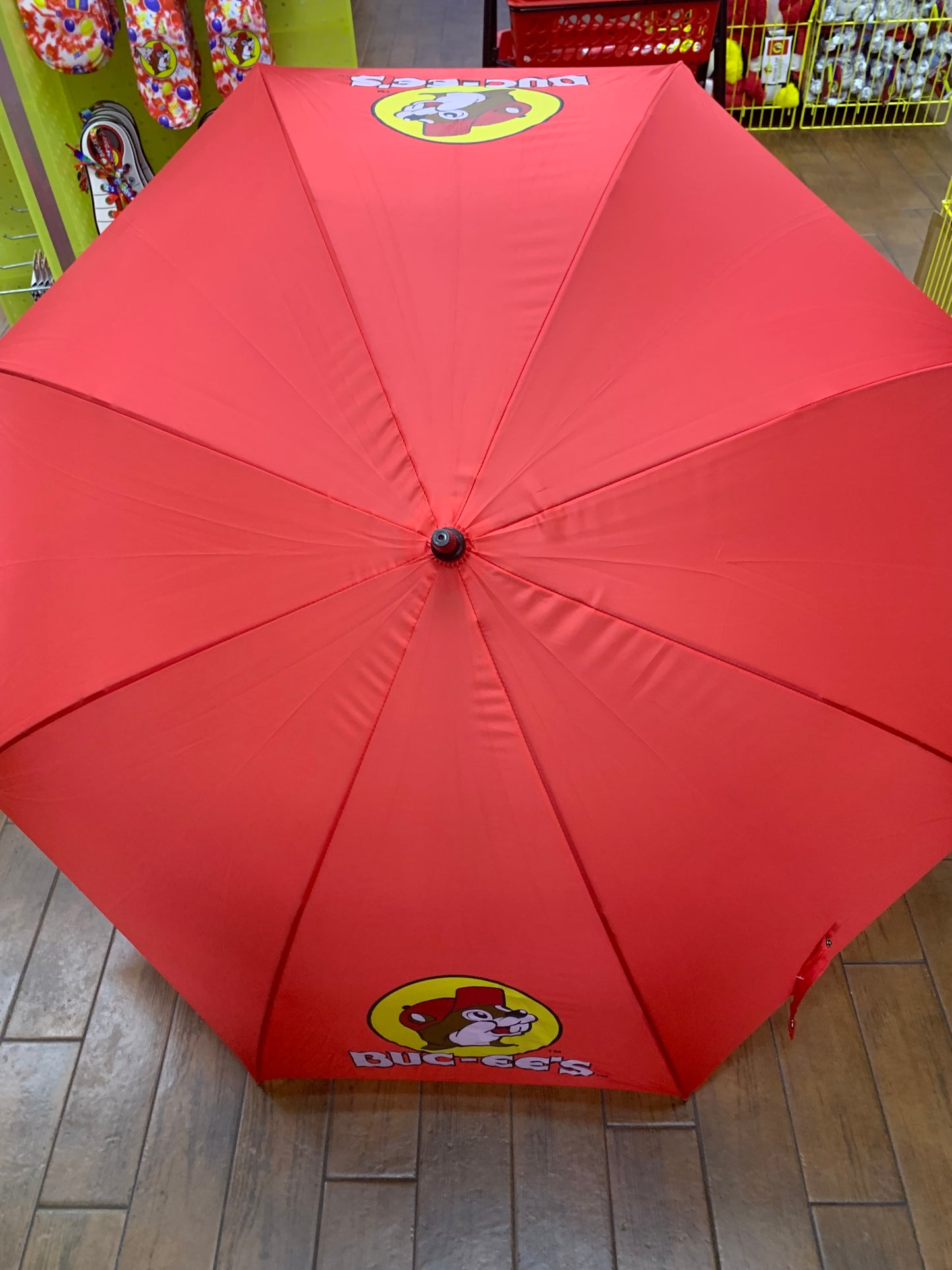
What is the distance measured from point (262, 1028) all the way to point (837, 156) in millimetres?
3888

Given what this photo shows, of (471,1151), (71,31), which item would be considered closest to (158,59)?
(71,31)

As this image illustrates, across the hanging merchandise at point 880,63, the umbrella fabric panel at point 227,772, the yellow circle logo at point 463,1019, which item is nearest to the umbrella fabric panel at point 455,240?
the umbrella fabric panel at point 227,772

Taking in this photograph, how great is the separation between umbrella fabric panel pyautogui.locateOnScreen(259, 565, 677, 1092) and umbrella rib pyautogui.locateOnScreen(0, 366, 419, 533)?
13 cm

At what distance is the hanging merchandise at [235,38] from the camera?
218 cm

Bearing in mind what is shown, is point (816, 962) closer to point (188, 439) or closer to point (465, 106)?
point (188, 439)

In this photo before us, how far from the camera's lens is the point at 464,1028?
152cm

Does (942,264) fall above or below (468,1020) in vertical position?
above

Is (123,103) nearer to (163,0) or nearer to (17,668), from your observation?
(163,0)

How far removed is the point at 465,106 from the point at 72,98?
1.37m

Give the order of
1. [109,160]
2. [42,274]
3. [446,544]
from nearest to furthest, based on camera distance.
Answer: [446,544] → [109,160] → [42,274]

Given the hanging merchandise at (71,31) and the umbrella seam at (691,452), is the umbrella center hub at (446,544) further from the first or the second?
the hanging merchandise at (71,31)

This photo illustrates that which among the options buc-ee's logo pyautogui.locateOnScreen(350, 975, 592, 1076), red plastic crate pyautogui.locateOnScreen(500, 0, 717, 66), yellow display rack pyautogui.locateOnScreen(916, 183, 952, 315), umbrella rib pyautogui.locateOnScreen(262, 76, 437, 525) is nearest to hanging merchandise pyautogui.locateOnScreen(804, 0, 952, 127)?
yellow display rack pyautogui.locateOnScreen(916, 183, 952, 315)

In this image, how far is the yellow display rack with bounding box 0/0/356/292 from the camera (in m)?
2.31

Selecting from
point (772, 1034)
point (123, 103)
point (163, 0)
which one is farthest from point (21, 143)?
point (772, 1034)
